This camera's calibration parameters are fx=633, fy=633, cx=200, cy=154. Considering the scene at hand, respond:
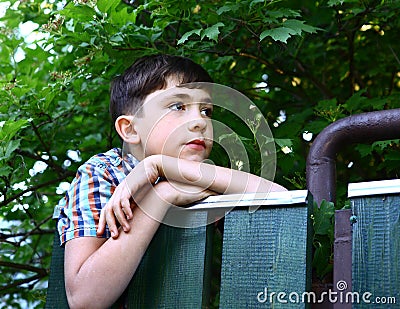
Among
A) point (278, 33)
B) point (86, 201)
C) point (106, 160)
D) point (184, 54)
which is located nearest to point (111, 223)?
point (86, 201)

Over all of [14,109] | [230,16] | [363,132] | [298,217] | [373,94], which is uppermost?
[373,94]

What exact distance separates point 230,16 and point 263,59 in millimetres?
413

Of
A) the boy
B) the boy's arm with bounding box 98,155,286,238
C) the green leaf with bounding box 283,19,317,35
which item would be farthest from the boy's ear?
the green leaf with bounding box 283,19,317,35

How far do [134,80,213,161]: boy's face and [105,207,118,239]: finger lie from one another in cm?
27

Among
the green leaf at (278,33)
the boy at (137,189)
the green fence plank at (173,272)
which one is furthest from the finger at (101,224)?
the green leaf at (278,33)

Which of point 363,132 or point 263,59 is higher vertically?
point 263,59

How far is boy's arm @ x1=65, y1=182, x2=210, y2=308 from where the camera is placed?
1375 mm

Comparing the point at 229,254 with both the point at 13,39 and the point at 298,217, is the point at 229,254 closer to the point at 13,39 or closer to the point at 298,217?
the point at 298,217

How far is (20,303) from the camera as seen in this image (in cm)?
324

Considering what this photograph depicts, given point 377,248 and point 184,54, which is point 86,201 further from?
point 184,54

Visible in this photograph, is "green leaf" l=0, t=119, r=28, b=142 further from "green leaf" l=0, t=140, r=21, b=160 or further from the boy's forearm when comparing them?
the boy's forearm

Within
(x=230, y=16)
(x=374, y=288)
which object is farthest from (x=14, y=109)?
(x=374, y=288)

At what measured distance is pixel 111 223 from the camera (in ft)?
4.58

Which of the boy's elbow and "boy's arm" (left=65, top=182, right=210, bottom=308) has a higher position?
"boy's arm" (left=65, top=182, right=210, bottom=308)
